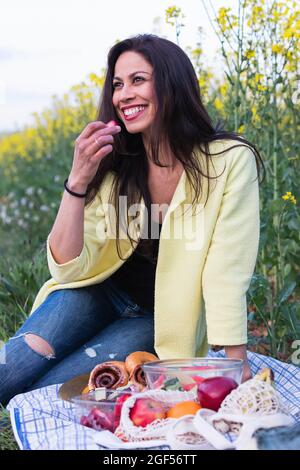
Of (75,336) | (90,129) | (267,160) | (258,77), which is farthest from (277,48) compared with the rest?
(75,336)

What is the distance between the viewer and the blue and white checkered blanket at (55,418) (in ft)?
6.09

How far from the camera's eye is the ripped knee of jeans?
2.37 meters

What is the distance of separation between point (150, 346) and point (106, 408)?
59 cm

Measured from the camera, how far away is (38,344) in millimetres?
2375

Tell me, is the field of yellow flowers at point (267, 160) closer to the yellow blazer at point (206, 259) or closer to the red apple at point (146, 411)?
the yellow blazer at point (206, 259)

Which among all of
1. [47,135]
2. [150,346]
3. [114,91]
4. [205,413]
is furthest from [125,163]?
[47,135]

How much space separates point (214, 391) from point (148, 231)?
2.51 feet

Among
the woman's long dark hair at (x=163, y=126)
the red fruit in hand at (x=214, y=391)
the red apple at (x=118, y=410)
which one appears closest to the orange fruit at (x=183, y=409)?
the red fruit in hand at (x=214, y=391)

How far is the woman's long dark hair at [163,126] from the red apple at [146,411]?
694 millimetres

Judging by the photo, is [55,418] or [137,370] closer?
[55,418]

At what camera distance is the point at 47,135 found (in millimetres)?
6102

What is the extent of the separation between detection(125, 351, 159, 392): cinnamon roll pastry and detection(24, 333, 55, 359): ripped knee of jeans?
29cm

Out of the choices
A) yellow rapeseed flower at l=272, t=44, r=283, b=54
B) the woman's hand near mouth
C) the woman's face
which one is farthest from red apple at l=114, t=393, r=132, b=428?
yellow rapeseed flower at l=272, t=44, r=283, b=54

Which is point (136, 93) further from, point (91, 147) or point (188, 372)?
point (188, 372)
